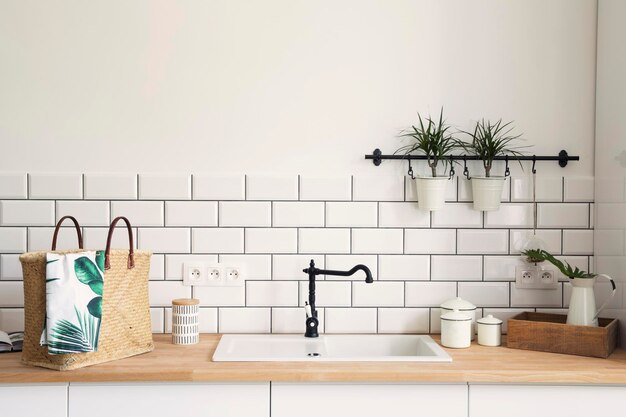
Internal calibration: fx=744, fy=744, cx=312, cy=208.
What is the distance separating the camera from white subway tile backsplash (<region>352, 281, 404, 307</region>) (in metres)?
2.68

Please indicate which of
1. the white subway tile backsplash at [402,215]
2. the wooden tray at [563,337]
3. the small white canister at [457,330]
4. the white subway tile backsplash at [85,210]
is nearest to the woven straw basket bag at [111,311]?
the white subway tile backsplash at [85,210]

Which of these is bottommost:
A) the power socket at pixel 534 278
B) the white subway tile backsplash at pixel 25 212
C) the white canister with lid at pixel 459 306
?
the white canister with lid at pixel 459 306

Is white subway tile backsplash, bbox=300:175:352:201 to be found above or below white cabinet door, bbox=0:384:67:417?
above

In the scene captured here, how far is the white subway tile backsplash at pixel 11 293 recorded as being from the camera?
2627 mm

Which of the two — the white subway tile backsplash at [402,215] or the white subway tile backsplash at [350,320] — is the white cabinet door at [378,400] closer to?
the white subway tile backsplash at [350,320]

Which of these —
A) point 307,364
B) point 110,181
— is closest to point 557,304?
point 307,364

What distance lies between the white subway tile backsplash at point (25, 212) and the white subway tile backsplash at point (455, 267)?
1.39 metres

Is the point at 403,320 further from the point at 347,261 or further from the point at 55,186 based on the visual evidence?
the point at 55,186

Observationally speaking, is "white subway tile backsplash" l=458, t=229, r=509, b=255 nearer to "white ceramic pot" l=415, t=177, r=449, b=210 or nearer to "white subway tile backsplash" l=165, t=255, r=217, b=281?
"white ceramic pot" l=415, t=177, r=449, b=210

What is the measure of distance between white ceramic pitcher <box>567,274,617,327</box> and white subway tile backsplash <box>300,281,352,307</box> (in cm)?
76

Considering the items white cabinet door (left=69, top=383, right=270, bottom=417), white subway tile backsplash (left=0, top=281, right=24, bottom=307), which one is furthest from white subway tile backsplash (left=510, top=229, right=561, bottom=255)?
white subway tile backsplash (left=0, top=281, right=24, bottom=307)

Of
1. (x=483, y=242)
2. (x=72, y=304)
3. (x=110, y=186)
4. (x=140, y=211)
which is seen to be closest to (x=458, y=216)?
(x=483, y=242)

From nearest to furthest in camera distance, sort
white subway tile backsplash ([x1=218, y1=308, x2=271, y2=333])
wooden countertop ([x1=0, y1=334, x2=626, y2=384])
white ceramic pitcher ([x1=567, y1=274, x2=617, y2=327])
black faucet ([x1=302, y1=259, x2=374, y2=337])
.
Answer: wooden countertop ([x1=0, y1=334, x2=626, y2=384])
white ceramic pitcher ([x1=567, y1=274, x2=617, y2=327])
black faucet ([x1=302, y1=259, x2=374, y2=337])
white subway tile backsplash ([x1=218, y1=308, x2=271, y2=333])

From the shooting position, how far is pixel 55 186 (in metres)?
2.64
